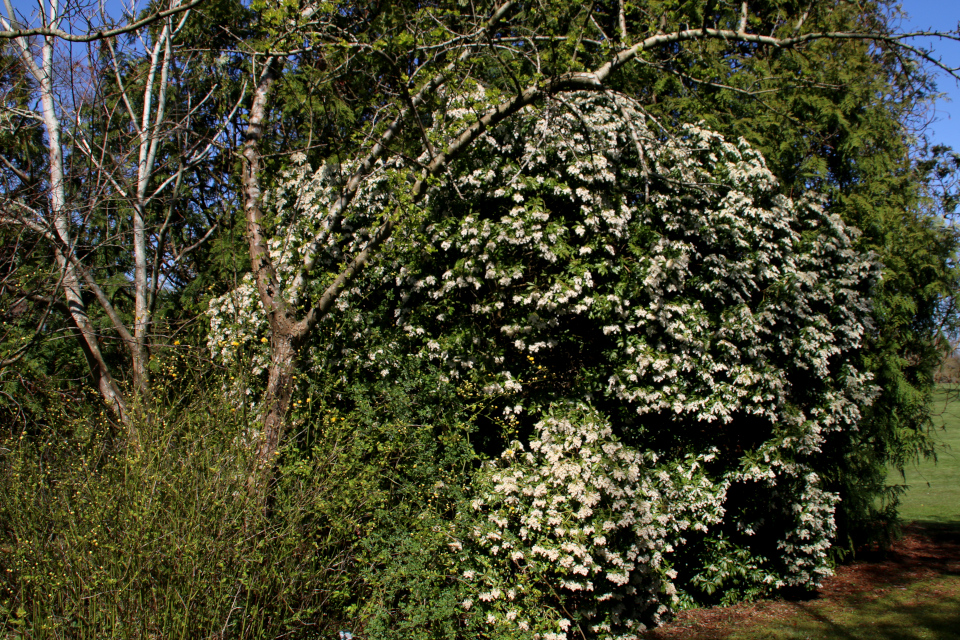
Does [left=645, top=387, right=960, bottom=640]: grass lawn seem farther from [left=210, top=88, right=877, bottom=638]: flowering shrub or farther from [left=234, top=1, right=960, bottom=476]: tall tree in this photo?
[left=234, top=1, right=960, bottom=476]: tall tree

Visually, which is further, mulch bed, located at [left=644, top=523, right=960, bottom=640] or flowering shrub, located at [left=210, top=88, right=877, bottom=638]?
mulch bed, located at [left=644, top=523, right=960, bottom=640]

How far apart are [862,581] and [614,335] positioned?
450 cm

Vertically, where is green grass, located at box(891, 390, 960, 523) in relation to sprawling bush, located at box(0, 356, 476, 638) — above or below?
below

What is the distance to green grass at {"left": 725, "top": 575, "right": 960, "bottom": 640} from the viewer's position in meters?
5.27

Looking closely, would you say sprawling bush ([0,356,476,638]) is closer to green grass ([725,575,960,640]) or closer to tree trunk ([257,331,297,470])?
tree trunk ([257,331,297,470])

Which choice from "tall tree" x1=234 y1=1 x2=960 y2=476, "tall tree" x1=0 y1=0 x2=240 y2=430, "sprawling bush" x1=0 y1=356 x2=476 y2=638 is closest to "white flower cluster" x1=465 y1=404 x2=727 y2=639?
"sprawling bush" x1=0 y1=356 x2=476 y2=638

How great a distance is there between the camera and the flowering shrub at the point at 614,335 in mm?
4961

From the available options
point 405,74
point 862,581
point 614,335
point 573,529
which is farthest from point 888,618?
point 405,74

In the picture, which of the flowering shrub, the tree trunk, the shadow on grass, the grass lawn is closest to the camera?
the tree trunk

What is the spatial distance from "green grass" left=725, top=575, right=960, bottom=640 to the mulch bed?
125 mm

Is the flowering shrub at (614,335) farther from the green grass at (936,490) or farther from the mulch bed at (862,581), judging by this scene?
the green grass at (936,490)

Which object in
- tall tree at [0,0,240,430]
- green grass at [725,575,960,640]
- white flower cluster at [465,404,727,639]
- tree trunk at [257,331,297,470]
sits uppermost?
tall tree at [0,0,240,430]

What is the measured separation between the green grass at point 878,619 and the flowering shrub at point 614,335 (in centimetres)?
50

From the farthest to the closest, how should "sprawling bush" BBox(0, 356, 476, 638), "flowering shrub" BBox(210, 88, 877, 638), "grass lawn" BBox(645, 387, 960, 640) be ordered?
1. "grass lawn" BBox(645, 387, 960, 640)
2. "flowering shrub" BBox(210, 88, 877, 638)
3. "sprawling bush" BBox(0, 356, 476, 638)
